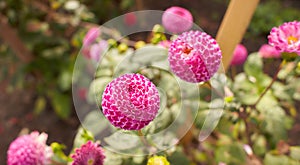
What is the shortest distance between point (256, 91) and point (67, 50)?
3.25 ft

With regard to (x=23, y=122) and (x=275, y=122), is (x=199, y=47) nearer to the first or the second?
(x=275, y=122)

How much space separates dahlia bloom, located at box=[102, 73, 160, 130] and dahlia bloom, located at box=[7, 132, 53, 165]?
225 mm

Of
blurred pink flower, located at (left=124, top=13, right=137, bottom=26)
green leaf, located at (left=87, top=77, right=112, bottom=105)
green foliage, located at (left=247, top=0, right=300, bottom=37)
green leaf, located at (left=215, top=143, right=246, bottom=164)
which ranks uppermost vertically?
blurred pink flower, located at (left=124, top=13, right=137, bottom=26)

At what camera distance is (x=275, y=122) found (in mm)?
821

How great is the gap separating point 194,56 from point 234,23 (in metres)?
0.24

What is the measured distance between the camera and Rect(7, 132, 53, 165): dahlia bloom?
65 centimetres

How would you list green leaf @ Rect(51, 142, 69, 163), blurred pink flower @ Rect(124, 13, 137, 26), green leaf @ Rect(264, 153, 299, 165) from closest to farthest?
green leaf @ Rect(51, 142, 69, 163) → green leaf @ Rect(264, 153, 299, 165) → blurred pink flower @ Rect(124, 13, 137, 26)

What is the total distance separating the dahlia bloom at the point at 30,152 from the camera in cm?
65

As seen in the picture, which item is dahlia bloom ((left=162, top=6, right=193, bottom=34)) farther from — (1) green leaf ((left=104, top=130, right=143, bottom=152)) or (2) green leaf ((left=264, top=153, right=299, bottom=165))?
(2) green leaf ((left=264, top=153, right=299, bottom=165))

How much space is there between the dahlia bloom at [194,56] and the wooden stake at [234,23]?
194 mm

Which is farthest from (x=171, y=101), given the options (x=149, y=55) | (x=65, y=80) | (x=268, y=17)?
(x=268, y=17)

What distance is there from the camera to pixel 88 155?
0.62 meters

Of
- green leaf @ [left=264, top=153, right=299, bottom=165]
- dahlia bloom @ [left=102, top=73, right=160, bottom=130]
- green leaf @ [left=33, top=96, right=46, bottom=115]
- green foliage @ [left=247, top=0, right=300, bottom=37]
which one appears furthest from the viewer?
green foliage @ [left=247, top=0, right=300, bottom=37]

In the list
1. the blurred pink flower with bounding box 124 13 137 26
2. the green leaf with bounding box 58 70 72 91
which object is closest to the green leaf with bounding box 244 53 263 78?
the blurred pink flower with bounding box 124 13 137 26
